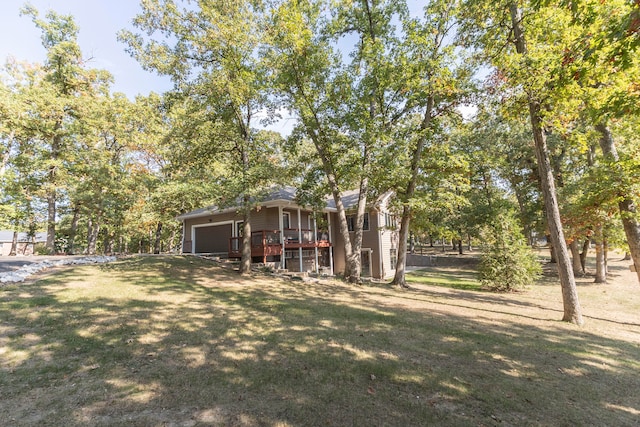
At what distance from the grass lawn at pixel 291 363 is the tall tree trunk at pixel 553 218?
2.41 ft

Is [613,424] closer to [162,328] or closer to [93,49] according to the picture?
[162,328]

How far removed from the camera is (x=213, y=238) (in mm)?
21500

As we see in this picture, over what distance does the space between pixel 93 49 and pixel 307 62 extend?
24.3 meters

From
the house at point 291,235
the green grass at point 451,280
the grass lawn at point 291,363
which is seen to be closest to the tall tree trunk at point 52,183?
the house at point 291,235

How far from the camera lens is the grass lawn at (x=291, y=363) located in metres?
3.38

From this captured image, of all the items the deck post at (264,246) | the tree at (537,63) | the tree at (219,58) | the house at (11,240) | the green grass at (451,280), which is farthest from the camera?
the house at (11,240)

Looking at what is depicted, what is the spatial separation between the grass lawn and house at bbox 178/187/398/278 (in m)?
7.89

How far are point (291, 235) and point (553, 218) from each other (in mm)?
13443

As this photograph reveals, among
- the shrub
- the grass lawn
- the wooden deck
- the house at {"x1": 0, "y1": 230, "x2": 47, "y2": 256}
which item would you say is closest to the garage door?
the wooden deck

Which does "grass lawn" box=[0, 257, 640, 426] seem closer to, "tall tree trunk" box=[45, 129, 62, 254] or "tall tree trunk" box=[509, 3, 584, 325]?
"tall tree trunk" box=[509, 3, 584, 325]

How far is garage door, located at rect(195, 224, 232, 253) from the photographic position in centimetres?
2089

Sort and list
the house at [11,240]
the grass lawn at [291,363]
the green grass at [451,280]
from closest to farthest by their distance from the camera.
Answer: the grass lawn at [291,363] → the green grass at [451,280] → the house at [11,240]

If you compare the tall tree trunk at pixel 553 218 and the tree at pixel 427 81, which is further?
the tree at pixel 427 81

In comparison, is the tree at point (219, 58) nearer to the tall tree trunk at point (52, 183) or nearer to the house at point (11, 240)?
the tall tree trunk at point (52, 183)
